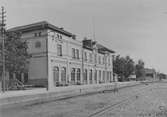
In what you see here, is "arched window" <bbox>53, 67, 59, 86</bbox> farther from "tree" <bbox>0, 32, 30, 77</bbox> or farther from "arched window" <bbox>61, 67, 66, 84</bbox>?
"tree" <bbox>0, 32, 30, 77</bbox>

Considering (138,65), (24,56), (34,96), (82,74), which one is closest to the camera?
(34,96)

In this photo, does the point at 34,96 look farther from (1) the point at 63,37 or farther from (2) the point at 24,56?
(1) the point at 63,37

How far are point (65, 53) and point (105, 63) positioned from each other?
24.0m

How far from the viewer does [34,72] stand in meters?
38.4

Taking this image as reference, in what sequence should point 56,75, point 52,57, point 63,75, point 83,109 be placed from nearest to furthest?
point 83,109 → point 52,57 → point 56,75 → point 63,75

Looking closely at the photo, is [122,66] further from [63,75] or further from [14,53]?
[14,53]

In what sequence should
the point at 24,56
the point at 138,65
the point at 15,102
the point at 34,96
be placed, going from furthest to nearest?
the point at 138,65, the point at 24,56, the point at 34,96, the point at 15,102

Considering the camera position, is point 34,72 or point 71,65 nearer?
point 34,72

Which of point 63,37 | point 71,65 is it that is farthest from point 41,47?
point 71,65

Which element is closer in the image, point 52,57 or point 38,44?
point 52,57

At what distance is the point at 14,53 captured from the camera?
28.4m

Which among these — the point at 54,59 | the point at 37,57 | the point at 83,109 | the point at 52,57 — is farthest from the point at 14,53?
the point at 83,109

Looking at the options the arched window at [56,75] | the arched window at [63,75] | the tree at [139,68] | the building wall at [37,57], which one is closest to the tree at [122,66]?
the tree at [139,68]

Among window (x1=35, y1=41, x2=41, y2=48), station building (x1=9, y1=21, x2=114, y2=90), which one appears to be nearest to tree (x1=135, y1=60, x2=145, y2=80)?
station building (x1=9, y1=21, x2=114, y2=90)
